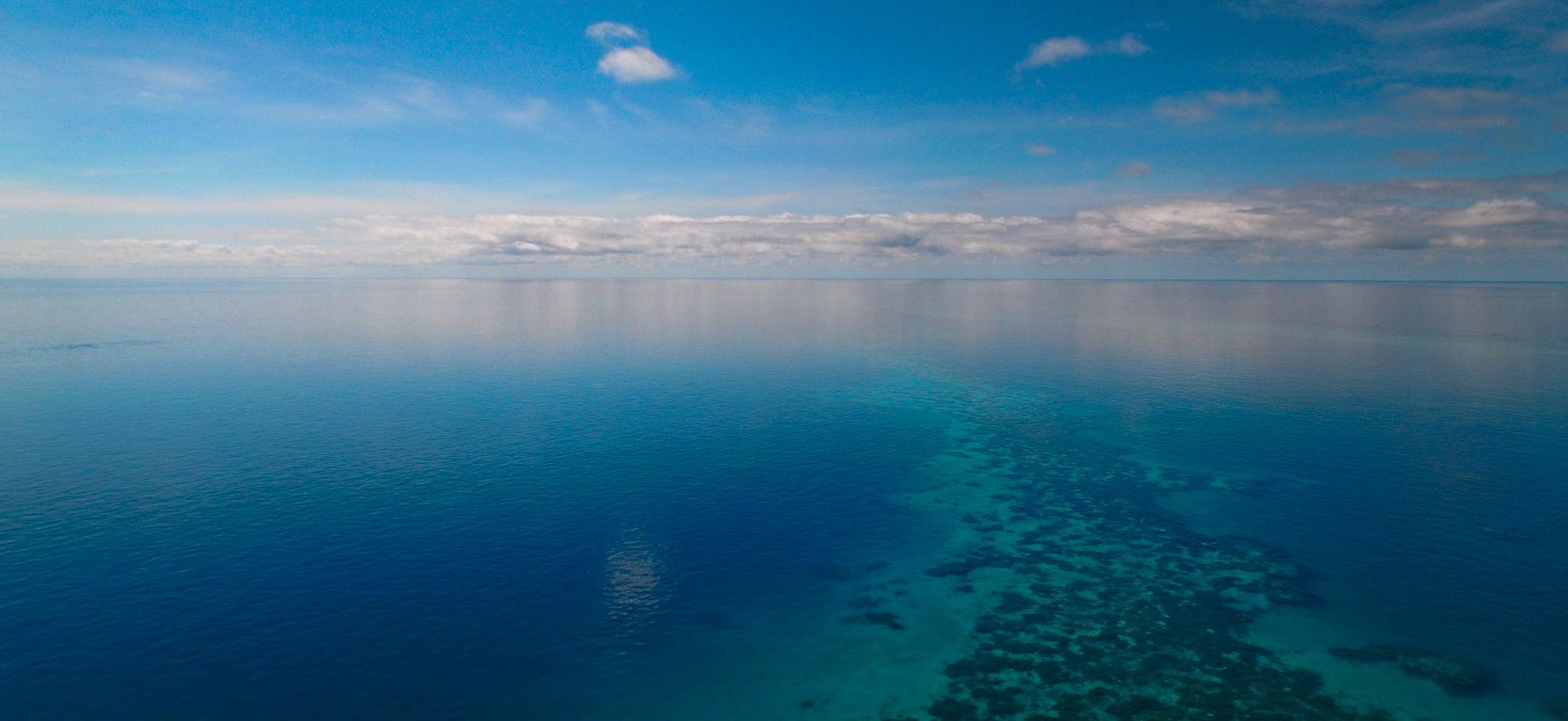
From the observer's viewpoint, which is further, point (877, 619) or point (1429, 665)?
point (877, 619)

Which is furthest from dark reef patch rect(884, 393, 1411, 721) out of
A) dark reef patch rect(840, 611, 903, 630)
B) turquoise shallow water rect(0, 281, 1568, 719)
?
dark reef patch rect(840, 611, 903, 630)

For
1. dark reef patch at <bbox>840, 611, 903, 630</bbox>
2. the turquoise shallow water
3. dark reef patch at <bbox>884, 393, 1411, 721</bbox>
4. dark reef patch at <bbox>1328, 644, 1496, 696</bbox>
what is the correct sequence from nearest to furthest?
dark reef patch at <bbox>884, 393, 1411, 721</bbox> < dark reef patch at <bbox>1328, 644, 1496, 696</bbox> < the turquoise shallow water < dark reef patch at <bbox>840, 611, 903, 630</bbox>

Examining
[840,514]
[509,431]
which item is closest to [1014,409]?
[840,514]

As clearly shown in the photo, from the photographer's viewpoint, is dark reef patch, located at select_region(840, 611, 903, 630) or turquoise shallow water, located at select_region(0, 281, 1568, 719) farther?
dark reef patch, located at select_region(840, 611, 903, 630)

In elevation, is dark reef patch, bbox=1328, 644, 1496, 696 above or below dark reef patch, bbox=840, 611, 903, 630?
above

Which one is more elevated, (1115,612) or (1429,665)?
(1115,612)

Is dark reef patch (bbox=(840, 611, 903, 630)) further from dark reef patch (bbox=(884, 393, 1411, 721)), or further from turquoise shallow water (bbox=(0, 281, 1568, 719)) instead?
dark reef patch (bbox=(884, 393, 1411, 721))

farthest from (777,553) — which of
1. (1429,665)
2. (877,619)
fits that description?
(1429,665)

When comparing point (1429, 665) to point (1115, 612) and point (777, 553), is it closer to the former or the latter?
point (1115, 612)

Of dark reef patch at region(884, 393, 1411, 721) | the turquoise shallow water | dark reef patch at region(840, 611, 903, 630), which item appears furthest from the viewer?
dark reef patch at region(840, 611, 903, 630)
